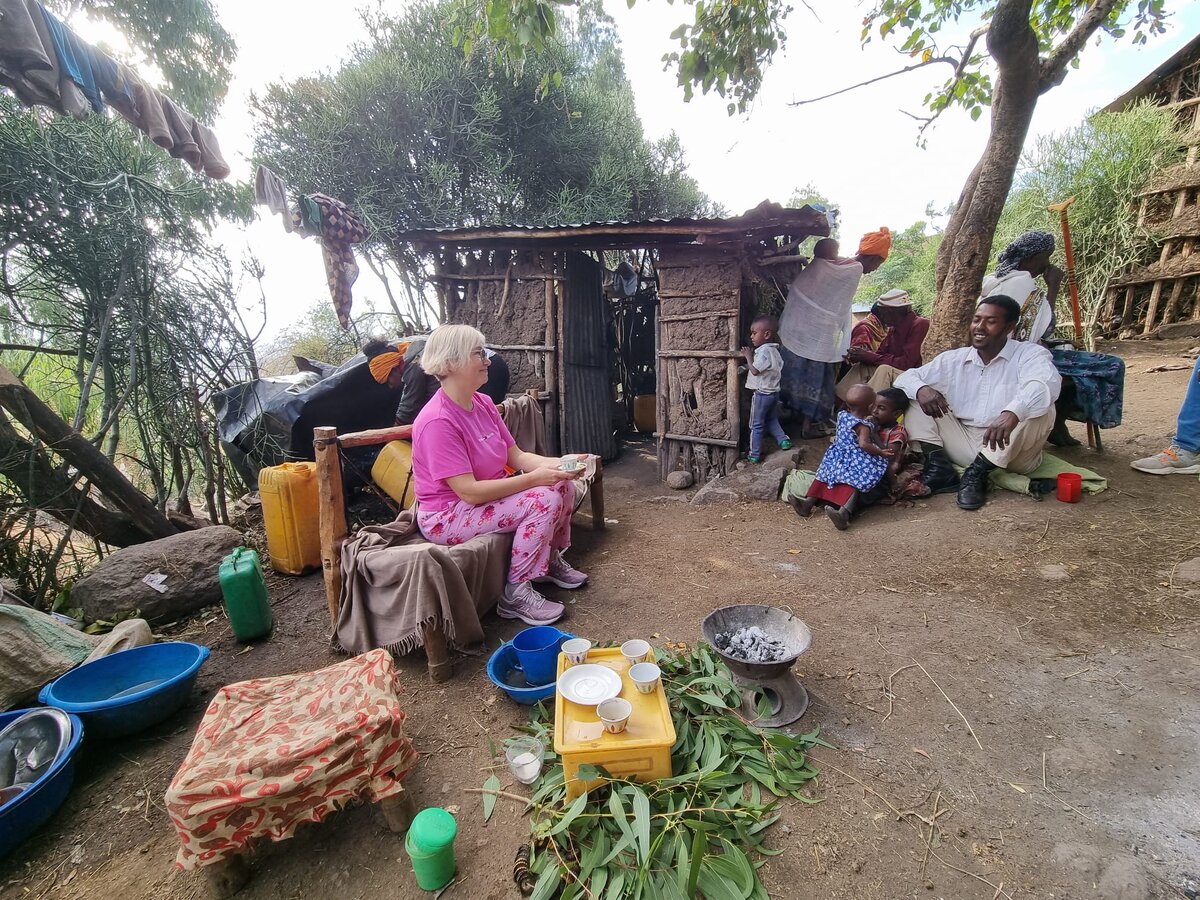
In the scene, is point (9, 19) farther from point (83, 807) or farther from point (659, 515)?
point (659, 515)

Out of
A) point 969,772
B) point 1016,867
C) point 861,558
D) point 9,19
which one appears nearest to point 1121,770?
point 969,772

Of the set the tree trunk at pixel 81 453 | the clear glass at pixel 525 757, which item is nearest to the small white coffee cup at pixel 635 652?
the clear glass at pixel 525 757

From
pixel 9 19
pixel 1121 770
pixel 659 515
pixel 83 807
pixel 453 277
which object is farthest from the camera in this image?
pixel 453 277

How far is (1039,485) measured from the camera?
397cm

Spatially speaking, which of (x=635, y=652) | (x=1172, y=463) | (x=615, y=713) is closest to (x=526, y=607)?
(x=635, y=652)

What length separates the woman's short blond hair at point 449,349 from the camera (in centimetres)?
290

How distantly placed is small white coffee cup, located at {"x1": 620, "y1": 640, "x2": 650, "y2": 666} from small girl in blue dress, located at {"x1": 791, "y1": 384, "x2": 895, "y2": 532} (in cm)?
271

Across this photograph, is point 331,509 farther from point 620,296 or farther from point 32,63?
point 620,296

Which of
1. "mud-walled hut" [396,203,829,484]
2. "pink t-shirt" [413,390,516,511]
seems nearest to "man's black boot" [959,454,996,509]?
"mud-walled hut" [396,203,829,484]

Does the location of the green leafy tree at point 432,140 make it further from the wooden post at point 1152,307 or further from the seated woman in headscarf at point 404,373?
the wooden post at point 1152,307

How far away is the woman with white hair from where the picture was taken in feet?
9.60

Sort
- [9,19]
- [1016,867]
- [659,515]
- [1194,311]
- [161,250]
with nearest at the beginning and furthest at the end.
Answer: [1016,867]
[9,19]
[161,250]
[659,515]
[1194,311]

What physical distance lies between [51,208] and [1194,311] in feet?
54.0

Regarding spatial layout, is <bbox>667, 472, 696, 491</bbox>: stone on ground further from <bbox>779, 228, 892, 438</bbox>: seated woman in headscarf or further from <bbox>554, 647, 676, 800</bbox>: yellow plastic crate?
<bbox>554, 647, 676, 800</bbox>: yellow plastic crate
